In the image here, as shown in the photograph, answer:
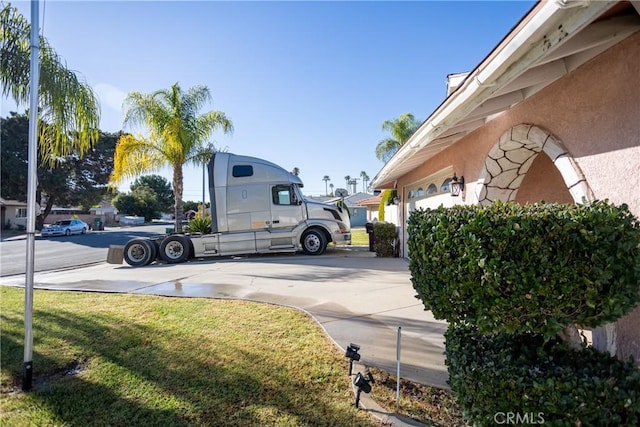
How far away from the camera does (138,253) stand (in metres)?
10.8

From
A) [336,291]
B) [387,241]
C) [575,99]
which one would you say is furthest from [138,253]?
[575,99]

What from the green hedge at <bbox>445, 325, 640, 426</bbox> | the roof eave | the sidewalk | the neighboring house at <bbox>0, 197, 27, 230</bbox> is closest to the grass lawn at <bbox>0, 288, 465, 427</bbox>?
the sidewalk

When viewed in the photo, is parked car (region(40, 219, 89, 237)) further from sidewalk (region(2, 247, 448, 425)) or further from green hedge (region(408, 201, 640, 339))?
green hedge (region(408, 201, 640, 339))

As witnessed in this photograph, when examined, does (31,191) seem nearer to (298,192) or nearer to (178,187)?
(298,192)

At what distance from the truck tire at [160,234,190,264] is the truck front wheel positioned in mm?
4149

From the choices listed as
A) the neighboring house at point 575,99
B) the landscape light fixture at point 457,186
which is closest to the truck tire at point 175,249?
the landscape light fixture at point 457,186

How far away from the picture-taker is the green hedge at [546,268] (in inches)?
70.3

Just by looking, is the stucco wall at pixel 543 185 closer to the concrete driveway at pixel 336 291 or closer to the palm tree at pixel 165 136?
the concrete driveway at pixel 336 291

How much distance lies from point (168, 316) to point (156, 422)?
2585mm

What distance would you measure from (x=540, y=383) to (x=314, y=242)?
414 inches

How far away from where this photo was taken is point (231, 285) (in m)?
7.07

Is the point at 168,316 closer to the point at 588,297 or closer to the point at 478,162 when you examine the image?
the point at 588,297

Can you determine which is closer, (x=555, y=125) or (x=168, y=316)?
(x=555, y=125)

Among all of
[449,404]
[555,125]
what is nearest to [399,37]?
[555,125]
